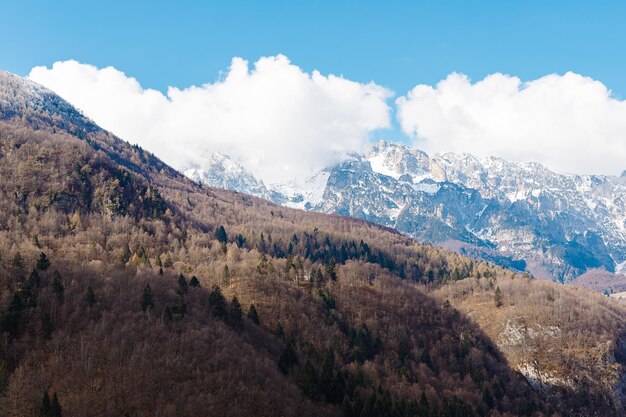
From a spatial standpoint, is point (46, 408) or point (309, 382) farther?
point (309, 382)

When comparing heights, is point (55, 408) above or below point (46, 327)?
below

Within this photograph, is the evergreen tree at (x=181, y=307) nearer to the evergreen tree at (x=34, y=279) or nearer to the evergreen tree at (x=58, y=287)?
the evergreen tree at (x=58, y=287)

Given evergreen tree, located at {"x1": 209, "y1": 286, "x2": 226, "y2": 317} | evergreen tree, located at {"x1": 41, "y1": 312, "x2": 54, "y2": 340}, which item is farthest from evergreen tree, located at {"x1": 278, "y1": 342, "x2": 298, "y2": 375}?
evergreen tree, located at {"x1": 41, "y1": 312, "x2": 54, "y2": 340}

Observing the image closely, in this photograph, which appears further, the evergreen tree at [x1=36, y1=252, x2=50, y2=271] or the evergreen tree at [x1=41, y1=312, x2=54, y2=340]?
the evergreen tree at [x1=36, y1=252, x2=50, y2=271]

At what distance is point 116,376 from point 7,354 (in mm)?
28929

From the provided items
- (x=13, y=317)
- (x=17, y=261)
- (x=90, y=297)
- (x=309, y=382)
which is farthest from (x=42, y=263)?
(x=309, y=382)

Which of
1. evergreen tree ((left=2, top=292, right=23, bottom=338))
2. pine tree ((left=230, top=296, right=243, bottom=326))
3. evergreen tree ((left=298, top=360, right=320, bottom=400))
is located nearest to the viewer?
evergreen tree ((left=2, top=292, right=23, bottom=338))

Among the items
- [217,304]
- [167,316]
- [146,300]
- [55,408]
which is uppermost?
[217,304]

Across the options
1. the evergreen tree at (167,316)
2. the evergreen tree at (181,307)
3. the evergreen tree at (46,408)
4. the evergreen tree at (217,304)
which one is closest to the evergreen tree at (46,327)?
the evergreen tree at (167,316)

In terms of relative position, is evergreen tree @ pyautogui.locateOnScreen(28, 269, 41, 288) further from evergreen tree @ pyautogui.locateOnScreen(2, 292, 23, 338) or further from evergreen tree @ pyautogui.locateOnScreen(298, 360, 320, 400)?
evergreen tree @ pyautogui.locateOnScreen(298, 360, 320, 400)

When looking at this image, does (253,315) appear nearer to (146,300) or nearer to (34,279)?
(146,300)

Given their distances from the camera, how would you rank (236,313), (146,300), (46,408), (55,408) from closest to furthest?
1. (46,408)
2. (55,408)
3. (146,300)
4. (236,313)

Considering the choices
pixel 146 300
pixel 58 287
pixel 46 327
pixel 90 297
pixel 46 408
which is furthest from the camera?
pixel 146 300

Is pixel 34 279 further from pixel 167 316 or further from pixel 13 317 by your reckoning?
pixel 167 316
